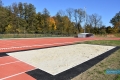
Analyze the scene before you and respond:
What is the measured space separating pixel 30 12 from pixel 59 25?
14.7 metres

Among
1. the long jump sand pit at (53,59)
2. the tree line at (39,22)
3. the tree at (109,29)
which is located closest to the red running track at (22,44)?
the long jump sand pit at (53,59)

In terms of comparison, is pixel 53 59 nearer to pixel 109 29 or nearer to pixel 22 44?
pixel 22 44

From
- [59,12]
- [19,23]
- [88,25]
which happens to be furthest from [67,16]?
[19,23]

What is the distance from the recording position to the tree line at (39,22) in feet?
172

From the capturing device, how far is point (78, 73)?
21.1ft

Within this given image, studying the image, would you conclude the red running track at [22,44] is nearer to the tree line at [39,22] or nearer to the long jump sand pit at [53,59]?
the long jump sand pit at [53,59]

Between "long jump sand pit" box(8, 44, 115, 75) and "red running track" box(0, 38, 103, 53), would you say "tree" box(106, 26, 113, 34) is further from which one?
"long jump sand pit" box(8, 44, 115, 75)

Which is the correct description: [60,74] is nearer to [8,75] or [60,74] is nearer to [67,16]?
[8,75]

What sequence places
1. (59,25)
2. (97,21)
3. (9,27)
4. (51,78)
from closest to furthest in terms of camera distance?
(51,78) < (9,27) < (59,25) < (97,21)

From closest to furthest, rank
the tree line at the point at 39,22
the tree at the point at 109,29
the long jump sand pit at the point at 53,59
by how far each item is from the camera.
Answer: the long jump sand pit at the point at 53,59
the tree line at the point at 39,22
the tree at the point at 109,29

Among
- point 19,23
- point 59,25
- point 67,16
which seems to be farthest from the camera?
point 67,16

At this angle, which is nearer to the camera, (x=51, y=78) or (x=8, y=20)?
(x=51, y=78)

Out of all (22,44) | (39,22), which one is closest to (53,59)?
(22,44)

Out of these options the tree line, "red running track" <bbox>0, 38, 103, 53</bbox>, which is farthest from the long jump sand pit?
the tree line
